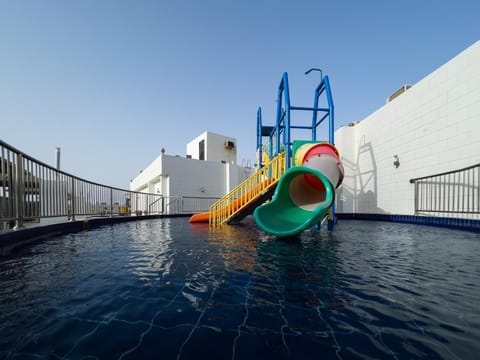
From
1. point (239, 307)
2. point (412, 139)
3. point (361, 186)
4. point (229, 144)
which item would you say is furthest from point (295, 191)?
point (229, 144)

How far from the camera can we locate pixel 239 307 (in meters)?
1.82

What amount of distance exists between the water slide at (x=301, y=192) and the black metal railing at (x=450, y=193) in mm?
3839

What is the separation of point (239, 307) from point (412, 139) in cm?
1054

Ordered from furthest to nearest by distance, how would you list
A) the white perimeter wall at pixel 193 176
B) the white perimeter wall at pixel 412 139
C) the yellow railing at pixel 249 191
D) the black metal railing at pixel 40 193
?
the white perimeter wall at pixel 193 176, the yellow railing at pixel 249 191, the white perimeter wall at pixel 412 139, the black metal railing at pixel 40 193

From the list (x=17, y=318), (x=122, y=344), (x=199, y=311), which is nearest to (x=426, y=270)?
(x=199, y=311)

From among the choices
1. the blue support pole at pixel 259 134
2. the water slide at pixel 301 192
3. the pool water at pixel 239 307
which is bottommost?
the pool water at pixel 239 307

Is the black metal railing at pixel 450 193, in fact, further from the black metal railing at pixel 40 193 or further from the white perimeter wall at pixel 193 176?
the white perimeter wall at pixel 193 176

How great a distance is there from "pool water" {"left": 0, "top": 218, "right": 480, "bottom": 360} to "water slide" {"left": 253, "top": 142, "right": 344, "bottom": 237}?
7.00ft

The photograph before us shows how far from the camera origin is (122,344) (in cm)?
137

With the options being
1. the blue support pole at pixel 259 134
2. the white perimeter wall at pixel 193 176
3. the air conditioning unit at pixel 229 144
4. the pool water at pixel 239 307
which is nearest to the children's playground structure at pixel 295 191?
the pool water at pixel 239 307

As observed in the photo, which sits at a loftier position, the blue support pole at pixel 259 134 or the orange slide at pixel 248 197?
the blue support pole at pixel 259 134

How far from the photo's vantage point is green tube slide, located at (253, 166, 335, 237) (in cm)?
483

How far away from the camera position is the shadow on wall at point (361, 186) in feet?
37.6

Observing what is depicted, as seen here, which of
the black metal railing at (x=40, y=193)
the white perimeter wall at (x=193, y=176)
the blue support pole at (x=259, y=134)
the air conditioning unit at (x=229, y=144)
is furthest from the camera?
the air conditioning unit at (x=229, y=144)
